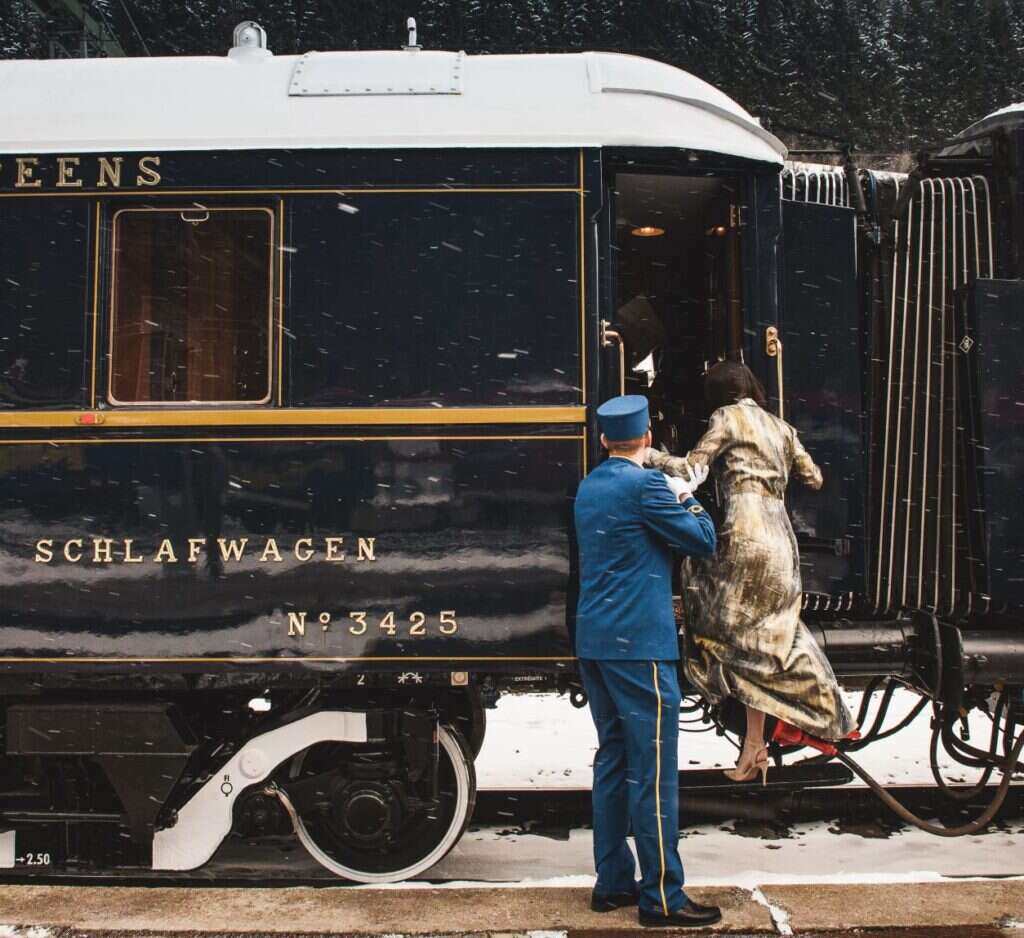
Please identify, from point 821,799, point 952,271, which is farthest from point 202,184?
point 821,799

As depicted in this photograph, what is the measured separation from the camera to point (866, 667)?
489cm

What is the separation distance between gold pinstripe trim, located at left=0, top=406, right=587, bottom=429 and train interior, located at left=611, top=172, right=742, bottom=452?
995 millimetres

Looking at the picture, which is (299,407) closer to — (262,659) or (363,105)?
(262,659)

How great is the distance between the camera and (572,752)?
25.5 ft

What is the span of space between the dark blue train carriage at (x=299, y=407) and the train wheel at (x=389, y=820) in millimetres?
15

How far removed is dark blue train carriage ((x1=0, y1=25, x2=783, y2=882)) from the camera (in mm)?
4344

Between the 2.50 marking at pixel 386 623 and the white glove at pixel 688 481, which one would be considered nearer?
the white glove at pixel 688 481

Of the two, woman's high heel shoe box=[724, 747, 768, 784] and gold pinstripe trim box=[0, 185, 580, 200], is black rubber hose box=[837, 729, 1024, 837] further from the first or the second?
gold pinstripe trim box=[0, 185, 580, 200]

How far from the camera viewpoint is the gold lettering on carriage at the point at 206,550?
4.34 metres

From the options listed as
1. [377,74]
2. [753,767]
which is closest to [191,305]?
[377,74]

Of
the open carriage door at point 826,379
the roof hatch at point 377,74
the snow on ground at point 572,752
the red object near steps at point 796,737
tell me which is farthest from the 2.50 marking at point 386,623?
the snow on ground at point 572,752

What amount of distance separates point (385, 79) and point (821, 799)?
454 cm

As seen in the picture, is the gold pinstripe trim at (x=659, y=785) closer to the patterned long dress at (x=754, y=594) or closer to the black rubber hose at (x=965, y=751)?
the patterned long dress at (x=754, y=594)

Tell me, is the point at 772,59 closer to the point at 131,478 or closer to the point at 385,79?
the point at 385,79
